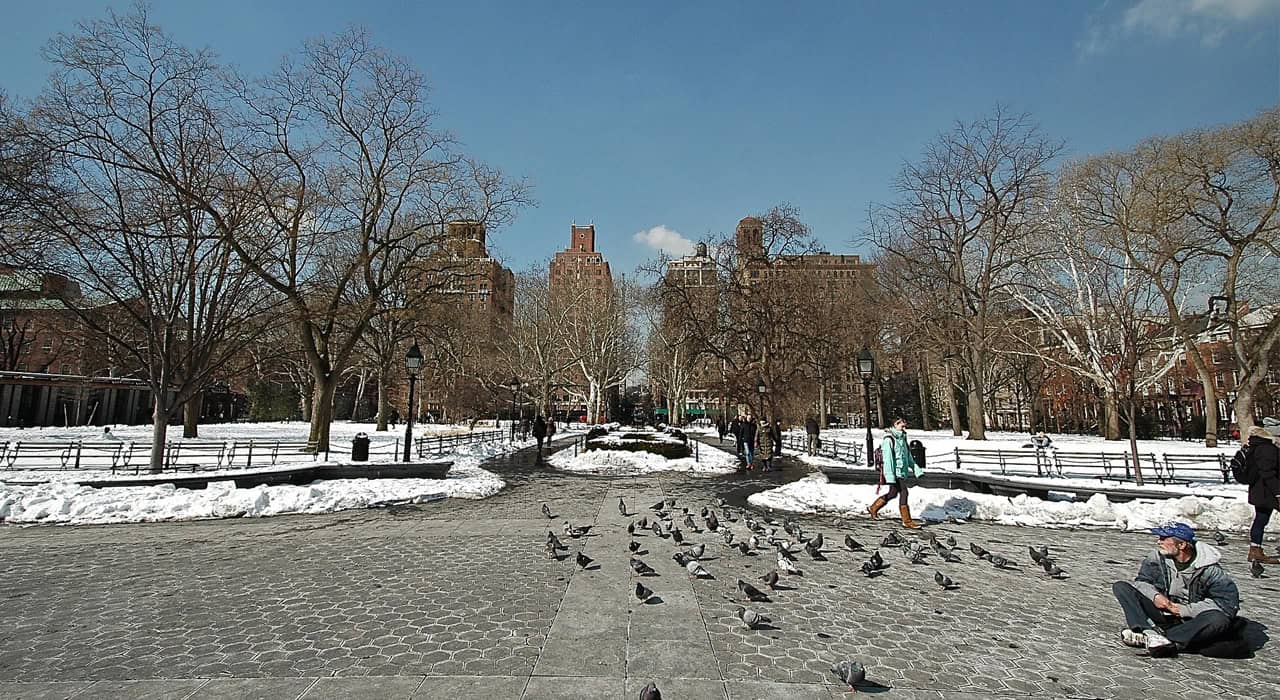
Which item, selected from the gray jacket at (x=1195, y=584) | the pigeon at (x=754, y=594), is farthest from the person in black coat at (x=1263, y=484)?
the pigeon at (x=754, y=594)

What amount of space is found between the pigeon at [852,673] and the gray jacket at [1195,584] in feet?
8.86

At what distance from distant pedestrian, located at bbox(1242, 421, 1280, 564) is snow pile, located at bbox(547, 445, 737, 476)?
539 inches

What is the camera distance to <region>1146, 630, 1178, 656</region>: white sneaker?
4274mm

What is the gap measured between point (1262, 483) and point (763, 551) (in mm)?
Result: 6395

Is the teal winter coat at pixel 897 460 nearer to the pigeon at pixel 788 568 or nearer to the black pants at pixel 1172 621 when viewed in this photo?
the pigeon at pixel 788 568

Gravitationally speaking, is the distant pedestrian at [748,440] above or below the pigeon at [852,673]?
above

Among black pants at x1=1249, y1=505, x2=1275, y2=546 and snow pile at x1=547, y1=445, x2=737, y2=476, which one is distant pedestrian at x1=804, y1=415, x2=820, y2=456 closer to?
snow pile at x1=547, y1=445, x2=737, y2=476

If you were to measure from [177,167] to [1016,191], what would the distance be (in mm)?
35472

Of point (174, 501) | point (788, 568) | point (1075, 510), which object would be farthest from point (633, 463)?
point (788, 568)

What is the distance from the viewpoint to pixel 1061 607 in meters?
5.63

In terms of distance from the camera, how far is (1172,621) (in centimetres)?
451

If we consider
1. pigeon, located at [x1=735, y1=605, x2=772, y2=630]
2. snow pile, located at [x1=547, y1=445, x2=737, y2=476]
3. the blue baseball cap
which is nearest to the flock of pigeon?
pigeon, located at [x1=735, y1=605, x2=772, y2=630]

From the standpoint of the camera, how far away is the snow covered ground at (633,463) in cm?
2091

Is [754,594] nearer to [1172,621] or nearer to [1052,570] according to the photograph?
[1172,621]
